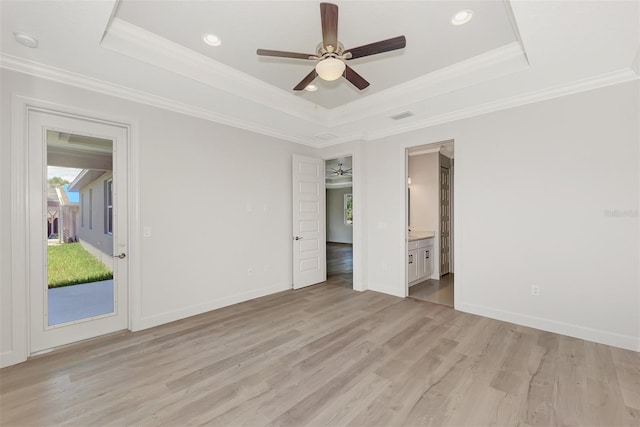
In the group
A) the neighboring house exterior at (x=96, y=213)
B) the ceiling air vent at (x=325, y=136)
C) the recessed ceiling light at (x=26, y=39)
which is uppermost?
the recessed ceiling light at (x=26, y=39)

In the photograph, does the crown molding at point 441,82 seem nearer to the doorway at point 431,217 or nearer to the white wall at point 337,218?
the doorway at point 431,217

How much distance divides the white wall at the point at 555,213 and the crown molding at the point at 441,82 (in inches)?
32.6

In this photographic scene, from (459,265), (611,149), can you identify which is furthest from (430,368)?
(611,149)

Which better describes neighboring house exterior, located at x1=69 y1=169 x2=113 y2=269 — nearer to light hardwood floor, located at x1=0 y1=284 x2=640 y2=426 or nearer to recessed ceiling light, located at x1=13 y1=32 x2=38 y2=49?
light hardwood floor, located at x1=0 y1=284 x2=640 y2=426

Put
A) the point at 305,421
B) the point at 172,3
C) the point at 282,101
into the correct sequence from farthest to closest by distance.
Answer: the point at 282,101 < the point at 172,3 < the point at 305,421

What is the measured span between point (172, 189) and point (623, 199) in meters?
4.97

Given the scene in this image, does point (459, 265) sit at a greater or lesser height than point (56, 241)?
lesser

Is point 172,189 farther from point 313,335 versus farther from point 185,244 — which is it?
point 313,335

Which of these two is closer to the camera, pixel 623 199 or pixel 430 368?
pixel 430 368

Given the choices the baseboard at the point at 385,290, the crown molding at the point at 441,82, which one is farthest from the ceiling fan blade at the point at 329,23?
the baseboard at the point at 385,290

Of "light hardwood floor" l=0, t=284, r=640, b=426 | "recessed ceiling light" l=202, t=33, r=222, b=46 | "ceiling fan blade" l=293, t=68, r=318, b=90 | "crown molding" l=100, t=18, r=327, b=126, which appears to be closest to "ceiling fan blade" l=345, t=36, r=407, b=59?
"ceiling fan blade" l=293, t=68, r=318, b=90

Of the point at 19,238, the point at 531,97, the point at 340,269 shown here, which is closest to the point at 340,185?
the point at 340,269

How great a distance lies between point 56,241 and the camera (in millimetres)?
2859

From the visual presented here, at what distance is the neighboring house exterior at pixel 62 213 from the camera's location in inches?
111
